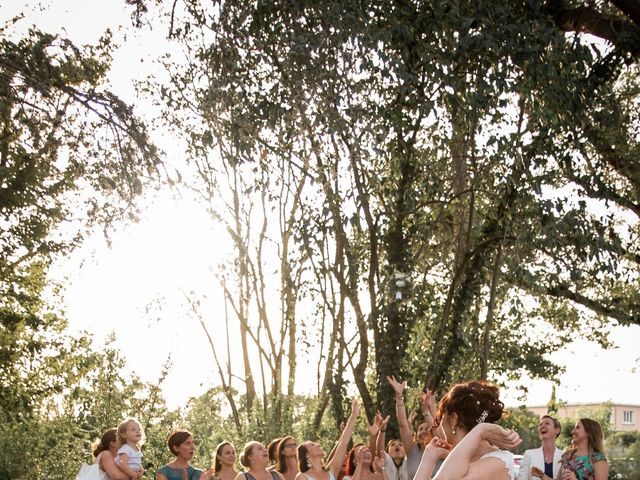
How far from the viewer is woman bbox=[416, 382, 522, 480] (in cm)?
438

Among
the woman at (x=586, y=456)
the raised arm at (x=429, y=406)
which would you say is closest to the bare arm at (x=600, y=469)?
the woman at (x=586, y=456)

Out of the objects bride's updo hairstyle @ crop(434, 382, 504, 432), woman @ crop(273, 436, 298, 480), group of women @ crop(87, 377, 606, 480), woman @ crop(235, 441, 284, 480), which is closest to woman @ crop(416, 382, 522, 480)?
bride's updo hairstyle @ crop(434, 382, 504, 432)

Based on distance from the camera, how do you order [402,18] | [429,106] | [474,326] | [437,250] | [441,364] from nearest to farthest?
[429,106] < [402,18] < [441,364] < [474,326] < [437,250]

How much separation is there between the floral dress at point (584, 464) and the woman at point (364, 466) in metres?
2.00

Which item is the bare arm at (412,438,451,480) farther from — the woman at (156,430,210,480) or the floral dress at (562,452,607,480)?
the woman at (156,430,210,480)

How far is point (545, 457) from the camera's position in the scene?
28.6ft

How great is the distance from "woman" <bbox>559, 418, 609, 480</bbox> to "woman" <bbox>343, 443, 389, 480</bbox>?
1957 mm

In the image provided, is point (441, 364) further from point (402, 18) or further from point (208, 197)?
point (402, 18)

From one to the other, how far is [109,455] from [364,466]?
214cm

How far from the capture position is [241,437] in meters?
13.7

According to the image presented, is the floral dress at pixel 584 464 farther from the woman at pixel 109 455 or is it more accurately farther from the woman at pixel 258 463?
the woman at pixel 109 455

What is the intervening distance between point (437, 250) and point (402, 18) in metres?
6.68

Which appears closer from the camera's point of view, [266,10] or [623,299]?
[266,10]

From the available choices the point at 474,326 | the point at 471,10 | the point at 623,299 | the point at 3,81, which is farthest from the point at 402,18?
the point at 623,299
